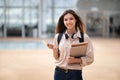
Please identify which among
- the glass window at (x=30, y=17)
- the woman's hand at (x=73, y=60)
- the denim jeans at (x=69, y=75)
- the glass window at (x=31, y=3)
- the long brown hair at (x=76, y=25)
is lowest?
the denim jeans at (x=69, y=75)

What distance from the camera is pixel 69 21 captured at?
247cm

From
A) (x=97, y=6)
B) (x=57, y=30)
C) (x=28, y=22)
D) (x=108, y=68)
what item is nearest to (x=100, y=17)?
(x=97, y=6)

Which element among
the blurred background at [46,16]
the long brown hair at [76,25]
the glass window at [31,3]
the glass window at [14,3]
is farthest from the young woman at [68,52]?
the glass window at [14,3]

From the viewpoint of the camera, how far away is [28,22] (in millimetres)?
27047

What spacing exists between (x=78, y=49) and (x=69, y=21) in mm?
268

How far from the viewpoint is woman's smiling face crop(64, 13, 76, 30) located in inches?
97.3

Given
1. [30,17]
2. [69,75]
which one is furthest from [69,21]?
[30,17]

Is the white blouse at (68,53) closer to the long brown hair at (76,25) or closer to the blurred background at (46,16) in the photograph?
the long brown hair at (76,25)

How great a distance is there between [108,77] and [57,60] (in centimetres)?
517

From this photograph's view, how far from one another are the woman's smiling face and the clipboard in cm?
18

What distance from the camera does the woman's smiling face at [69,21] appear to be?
247 centimetres

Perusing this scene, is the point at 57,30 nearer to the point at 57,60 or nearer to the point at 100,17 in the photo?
the point at 57,60

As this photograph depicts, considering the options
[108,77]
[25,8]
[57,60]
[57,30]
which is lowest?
[108,77]

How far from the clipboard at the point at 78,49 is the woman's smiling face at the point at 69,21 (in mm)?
181
